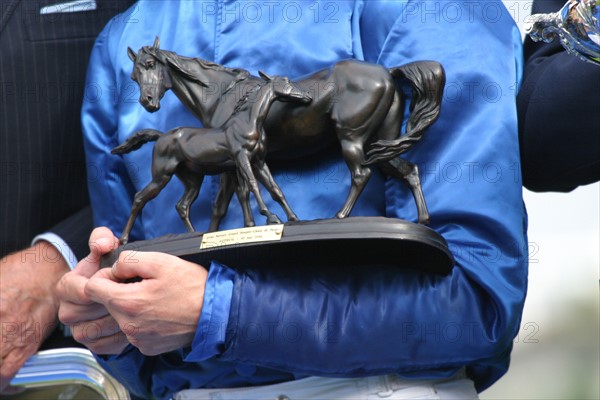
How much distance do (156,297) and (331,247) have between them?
185 millimetres

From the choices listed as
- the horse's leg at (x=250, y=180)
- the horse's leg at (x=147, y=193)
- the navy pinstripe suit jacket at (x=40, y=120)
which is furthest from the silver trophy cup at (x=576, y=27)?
the navy pinstripe suit jacket at (x=40, y=120)

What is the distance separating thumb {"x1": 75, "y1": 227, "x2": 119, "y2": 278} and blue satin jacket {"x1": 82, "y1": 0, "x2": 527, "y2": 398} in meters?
0.08

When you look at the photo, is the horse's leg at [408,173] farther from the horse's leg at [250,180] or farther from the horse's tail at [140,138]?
the horse's tail at [140,138]

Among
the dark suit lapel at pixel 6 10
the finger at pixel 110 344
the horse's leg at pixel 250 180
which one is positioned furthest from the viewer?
the dark suit lapel at pixel 6 10

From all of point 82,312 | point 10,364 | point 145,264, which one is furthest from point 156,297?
point 10,364

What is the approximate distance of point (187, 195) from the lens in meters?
1.01

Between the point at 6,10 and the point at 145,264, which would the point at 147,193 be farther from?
the point at 6,10

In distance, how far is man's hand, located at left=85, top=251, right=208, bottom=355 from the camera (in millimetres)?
920

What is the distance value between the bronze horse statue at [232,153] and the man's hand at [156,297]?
8 cm

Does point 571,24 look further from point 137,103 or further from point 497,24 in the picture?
point 137,103

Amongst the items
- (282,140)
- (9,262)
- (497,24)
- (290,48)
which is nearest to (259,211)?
(282,140)

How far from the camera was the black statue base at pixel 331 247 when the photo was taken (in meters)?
0.86

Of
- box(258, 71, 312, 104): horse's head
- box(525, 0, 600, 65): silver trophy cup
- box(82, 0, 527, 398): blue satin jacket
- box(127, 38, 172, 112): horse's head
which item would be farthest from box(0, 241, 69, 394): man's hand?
box(525, 0, 600, 65): silver trophy cup

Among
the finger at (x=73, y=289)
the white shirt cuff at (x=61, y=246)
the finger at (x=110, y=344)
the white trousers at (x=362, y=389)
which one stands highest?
the finger at (x=73, y=289)
